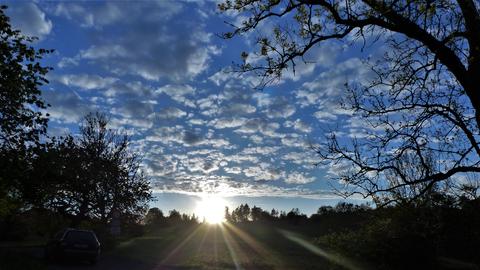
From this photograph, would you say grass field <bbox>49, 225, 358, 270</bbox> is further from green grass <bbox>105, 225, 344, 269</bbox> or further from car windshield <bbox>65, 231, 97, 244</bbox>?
car windshield <bbox>65, 231, 97, 244</bbox>

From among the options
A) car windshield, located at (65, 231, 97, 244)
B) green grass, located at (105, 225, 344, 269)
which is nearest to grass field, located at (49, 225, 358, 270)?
green grass, located at (105, 225, 344, 269)

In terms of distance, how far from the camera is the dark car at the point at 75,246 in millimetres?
20484

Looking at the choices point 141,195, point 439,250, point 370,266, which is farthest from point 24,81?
point 141,195

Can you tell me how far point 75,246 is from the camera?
67.4ft

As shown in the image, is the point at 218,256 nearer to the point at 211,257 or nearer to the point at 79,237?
the point at 211,257

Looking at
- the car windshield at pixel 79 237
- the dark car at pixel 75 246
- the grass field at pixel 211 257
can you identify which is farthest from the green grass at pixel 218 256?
the car windshield at pixel 79 237

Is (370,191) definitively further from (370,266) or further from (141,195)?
(141,195)

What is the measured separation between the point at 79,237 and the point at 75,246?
0.45 meters

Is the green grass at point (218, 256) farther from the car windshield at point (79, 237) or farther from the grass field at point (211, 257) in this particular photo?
the car windshield at point (79, 237)

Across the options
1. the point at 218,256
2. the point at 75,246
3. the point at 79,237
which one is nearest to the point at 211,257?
the point at 218,256

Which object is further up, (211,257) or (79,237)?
(79,237)

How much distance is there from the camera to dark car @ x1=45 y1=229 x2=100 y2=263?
20.5 meters

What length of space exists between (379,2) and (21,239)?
53.2m

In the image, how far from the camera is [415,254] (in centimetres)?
2016
